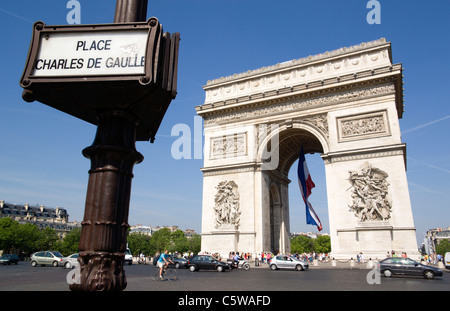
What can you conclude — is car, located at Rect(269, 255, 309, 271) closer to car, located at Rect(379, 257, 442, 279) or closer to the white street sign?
car, located at Rect(379, 257, 442, 279)

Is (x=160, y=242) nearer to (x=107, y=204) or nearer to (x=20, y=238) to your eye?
(x=20, y=238)

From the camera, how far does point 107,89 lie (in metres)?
2.00

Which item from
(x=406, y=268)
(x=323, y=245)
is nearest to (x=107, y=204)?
(x=406, y=268)

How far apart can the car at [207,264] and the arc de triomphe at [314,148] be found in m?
3.80

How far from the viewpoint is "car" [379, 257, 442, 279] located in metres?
14.0

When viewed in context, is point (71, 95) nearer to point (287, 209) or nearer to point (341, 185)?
point (341, 185)

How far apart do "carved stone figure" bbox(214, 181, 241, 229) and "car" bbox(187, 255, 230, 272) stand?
176 inches

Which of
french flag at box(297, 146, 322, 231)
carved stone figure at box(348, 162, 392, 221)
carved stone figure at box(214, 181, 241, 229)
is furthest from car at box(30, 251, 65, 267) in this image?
carved stone figure at box(348, 162, 392, 221)

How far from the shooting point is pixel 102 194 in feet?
6.63

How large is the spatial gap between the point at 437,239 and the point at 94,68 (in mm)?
133142

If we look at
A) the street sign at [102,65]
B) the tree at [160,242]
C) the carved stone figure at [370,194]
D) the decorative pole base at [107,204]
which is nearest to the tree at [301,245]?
the tree at [160,242]

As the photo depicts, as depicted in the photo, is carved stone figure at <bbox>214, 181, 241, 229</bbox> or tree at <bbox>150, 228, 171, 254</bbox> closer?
carved stone figure at <bbox>214, 181, 241, 229</bbox>

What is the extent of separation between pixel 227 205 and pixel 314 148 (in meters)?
9.47
